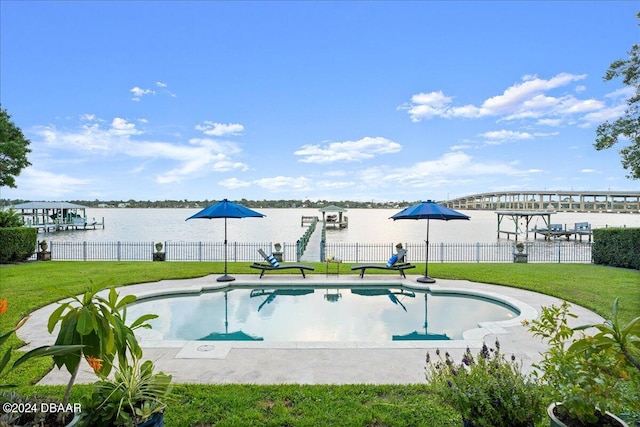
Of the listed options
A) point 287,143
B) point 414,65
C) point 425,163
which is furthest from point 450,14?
point 425,163

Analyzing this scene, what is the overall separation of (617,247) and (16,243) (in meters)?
27.6

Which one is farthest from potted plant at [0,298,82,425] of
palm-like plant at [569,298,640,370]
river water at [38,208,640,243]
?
river water at [38,208,640,243]

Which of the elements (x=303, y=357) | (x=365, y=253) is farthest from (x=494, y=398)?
(x=365, y=253)

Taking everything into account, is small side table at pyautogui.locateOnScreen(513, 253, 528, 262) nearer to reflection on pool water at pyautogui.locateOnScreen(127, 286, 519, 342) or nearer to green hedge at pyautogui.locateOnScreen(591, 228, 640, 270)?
green hedge at pyautogui.locateOnScreen(591, 228, 640, 270)

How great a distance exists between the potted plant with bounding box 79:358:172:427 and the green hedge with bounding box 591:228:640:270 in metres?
18.6

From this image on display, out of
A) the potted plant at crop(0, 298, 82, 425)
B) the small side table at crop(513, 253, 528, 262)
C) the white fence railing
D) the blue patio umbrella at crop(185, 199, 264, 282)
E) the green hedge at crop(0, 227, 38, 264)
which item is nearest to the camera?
the potted plant at crop(0, 298, 82, 425)

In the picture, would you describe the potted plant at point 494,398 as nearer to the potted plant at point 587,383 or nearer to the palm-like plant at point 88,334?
the potted plant at point 587,383

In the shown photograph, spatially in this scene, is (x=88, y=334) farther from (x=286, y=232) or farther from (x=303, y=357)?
(x=286, y=232)

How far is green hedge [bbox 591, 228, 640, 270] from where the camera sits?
14.8 metres

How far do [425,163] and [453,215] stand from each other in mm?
33004

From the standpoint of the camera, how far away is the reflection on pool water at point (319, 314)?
7477mm

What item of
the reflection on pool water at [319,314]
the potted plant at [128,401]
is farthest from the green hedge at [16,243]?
the potted plant at [128,401]

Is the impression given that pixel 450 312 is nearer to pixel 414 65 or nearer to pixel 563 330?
pixel 563 330

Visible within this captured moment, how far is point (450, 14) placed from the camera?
12133 mm
